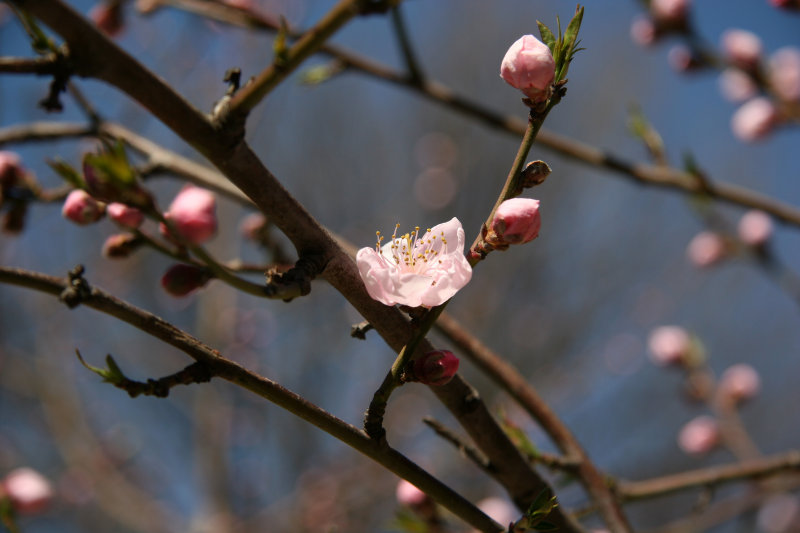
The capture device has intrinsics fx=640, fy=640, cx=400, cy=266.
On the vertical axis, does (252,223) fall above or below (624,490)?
above

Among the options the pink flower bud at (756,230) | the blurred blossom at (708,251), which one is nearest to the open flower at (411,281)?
the pink flower bud at (756,230)

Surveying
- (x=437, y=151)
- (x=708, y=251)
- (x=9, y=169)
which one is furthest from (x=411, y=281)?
(x=437, y=151)

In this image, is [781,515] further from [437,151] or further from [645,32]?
[437,151]

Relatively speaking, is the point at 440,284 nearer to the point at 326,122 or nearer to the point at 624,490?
the point at 624,490

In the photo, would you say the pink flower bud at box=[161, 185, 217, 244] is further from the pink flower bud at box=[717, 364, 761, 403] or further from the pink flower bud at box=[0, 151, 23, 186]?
the pink flower bud at box=[717, 364, 761, 403]

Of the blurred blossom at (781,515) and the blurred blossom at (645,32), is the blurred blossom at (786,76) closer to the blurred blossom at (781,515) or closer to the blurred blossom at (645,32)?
the blurred blossom at (645,32)

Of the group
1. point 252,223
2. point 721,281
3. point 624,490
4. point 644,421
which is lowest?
point 624,490

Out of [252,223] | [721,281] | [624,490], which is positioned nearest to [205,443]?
[252,223]
